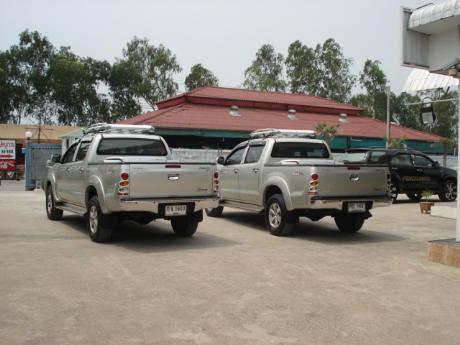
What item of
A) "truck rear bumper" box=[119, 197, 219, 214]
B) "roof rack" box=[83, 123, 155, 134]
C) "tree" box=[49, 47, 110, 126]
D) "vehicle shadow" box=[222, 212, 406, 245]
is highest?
"tree" box=[49, 47, 110, 126]

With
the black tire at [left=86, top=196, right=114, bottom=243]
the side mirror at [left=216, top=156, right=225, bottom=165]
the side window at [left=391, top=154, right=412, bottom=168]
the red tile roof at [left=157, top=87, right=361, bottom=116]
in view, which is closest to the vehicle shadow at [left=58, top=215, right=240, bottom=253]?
the black tire at [left=86, top=196, right=114, bottom=243]

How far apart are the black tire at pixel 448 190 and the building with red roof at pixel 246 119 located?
13027mm

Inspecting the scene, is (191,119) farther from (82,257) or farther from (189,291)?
(189,291)

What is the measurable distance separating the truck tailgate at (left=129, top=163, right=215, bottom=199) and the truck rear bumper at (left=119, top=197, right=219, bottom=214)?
0.08 meters

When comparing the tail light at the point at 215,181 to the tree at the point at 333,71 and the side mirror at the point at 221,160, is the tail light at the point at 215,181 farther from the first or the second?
the tree at the point at 333,71

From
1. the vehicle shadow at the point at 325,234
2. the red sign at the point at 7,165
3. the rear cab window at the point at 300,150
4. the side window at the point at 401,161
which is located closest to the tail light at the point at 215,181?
the vehicle shadow at the point at 325,234

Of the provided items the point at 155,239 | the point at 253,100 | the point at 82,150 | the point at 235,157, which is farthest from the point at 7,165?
the point at 155,239

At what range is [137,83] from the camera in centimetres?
5916

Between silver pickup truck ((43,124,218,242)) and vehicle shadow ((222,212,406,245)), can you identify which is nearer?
silver pickup truck ((43,124,218,242))

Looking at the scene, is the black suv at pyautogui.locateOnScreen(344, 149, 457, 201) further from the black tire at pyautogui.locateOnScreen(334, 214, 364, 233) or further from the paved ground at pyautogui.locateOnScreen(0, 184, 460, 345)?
the paved ground at pyautogui.locateOnScreen(0, 184, 460, 345)

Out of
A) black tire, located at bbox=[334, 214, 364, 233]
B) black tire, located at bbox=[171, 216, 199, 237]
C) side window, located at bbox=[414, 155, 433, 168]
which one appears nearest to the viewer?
black tire, located at bbox=[171, 216, 199, 237]

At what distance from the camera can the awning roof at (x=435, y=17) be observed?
7.64 metres

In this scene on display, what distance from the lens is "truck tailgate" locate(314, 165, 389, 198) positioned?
9.27 meters

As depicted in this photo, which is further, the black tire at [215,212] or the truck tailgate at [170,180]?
the black tire at [215,212]
